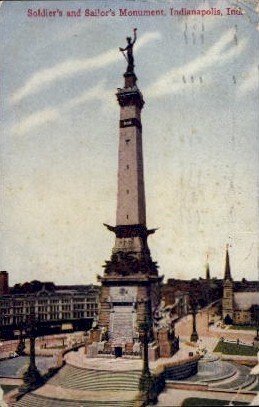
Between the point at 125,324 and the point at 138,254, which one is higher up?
the point at 138,254

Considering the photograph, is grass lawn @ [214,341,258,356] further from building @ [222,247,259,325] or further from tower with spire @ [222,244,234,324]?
tower with spire @ [222,244,234,324]

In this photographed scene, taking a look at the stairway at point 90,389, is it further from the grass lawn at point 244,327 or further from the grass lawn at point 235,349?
the grass lawn at point 244,327

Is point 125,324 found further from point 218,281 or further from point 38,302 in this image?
point 218,281

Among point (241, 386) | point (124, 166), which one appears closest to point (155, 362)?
point (241, 386)

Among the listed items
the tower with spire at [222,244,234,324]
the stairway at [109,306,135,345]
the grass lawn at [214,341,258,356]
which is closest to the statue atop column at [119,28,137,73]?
the stairway at [109,306,135,345]

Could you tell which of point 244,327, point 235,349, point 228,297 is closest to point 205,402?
point 235,349
